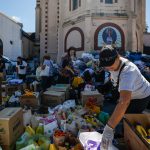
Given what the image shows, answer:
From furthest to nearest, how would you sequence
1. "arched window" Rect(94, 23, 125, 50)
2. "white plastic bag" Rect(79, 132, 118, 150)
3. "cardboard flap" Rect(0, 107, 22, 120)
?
1. "arched window" Rect(94, 23, 125, 50)
2. "cardboard flap" Rect(0, 107, 22, 120)
3. "white plastic bag" Rect(79, 132, 118, 150)

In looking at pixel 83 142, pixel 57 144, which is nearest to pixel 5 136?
pixel 57 144

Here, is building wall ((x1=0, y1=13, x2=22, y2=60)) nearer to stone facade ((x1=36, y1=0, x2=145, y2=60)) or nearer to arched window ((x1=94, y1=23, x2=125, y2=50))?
stone facade ((x1=36, y1=0, x2=145, y2=60))

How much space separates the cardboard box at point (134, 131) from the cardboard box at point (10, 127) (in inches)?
67.2

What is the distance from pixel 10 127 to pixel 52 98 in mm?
3654

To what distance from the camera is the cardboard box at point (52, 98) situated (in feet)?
27.2

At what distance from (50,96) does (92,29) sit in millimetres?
13806

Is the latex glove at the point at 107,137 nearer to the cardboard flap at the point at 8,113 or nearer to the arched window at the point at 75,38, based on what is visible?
the cardboard flap at the point at 8,113

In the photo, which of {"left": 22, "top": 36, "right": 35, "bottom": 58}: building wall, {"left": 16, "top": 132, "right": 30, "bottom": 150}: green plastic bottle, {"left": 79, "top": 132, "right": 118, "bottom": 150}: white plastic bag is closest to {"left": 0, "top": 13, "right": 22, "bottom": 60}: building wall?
{"left": 22, "top": 36, "right": 35, "bottom": 58}: building wall

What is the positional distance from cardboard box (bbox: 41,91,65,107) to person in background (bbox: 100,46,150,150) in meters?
4.29

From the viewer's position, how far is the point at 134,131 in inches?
141

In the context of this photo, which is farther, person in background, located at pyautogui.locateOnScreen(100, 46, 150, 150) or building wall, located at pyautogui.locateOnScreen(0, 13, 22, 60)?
building wall, located at pyautogui.locateOnScreen(0, 13, 22, 60)

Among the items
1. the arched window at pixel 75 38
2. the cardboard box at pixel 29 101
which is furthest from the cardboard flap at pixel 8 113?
the arched window at pixel 75 38

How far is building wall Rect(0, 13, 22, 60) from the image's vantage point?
26656 millimetres

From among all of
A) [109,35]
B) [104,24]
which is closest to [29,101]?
[109,35]
